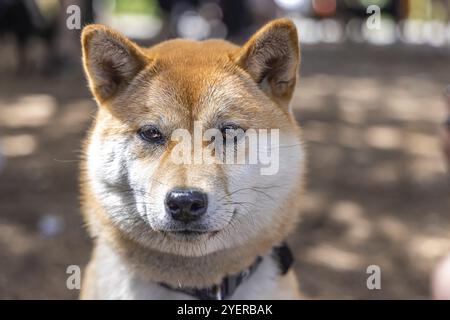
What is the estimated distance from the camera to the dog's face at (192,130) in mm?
2799

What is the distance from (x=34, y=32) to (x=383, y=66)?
6684 millimetres

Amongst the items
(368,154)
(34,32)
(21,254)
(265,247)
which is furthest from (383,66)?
(265,247)

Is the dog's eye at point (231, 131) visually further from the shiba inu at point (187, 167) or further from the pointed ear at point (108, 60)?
the pointed ear at point (108, 60)

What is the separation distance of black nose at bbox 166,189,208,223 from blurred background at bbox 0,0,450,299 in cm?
109

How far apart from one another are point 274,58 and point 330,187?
3625mm

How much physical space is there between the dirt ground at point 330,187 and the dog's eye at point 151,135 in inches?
27.4

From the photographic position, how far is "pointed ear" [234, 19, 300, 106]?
3.03 m

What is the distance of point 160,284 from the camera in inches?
119

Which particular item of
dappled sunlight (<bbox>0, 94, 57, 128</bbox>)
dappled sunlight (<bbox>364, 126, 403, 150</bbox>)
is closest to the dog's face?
dappled sunlight (<bbox>364, 126, 403, 150</bbox>)

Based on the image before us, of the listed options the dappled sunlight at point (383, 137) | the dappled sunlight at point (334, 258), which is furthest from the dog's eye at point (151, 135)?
the dappled sunlight at point (383, 137)

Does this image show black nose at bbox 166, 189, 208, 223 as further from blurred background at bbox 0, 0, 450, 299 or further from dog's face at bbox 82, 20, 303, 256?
blurred background at bbox 0, 0, 450, 299

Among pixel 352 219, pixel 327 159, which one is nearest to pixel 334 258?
pixel 352 219

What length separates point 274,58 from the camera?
10.3 ft
